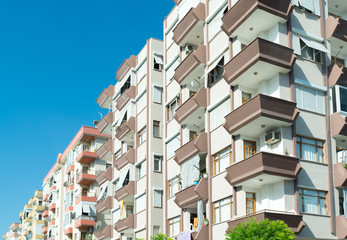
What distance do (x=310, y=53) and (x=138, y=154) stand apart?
66.1 feet

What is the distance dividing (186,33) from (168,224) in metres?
14.2

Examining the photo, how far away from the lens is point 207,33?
38344 mm

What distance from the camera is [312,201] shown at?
100ft

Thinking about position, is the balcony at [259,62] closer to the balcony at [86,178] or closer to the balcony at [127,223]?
the balcony at [127,223]

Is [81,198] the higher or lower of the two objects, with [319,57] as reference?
lower

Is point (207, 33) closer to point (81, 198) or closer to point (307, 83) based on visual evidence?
point (307, 83)

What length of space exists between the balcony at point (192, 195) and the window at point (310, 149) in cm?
706

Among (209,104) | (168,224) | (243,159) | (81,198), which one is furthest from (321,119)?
(81,198)

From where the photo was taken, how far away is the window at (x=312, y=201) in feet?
99.2

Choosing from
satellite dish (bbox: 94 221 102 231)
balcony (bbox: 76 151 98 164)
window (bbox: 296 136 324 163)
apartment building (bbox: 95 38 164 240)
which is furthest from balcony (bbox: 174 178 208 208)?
balcony (bbox: 76 151 98 164)

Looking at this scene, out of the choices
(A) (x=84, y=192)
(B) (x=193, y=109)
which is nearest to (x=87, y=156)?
(A) (x=84, y=192)

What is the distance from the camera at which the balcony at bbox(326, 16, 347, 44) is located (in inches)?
1348

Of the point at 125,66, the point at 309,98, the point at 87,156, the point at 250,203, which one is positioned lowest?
the point at 250,203

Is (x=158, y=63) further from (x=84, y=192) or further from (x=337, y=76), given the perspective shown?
(x=84, y=192)
